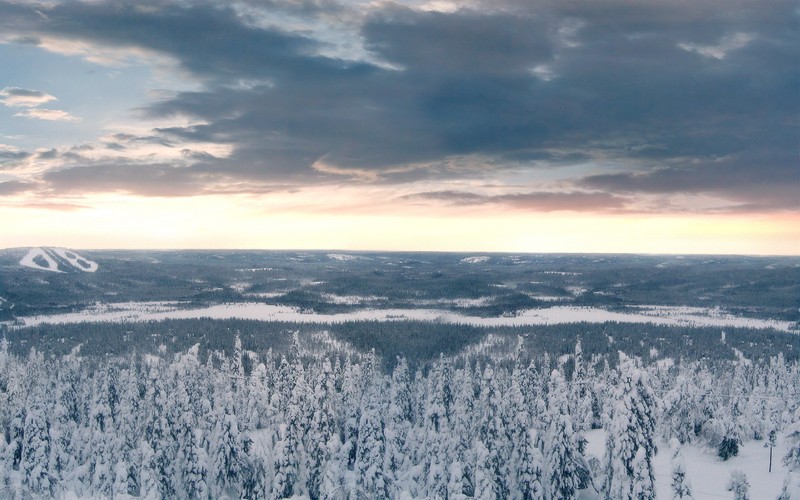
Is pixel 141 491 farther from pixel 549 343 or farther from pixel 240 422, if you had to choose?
pixel 549 343

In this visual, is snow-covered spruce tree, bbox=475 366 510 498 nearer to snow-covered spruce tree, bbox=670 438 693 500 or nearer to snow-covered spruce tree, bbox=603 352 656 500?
snow-covered spruce tree, bbox=603 352 656 500

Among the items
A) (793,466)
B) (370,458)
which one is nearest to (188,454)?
(370,458)

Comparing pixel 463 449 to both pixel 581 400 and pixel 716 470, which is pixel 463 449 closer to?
pixel 581 400

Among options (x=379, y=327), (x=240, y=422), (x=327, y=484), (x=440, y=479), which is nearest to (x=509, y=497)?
(x=440, y=479)

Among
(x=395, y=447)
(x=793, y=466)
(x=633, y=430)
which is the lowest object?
(x=395, y=447)

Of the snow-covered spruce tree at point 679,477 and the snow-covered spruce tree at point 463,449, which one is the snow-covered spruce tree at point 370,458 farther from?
the snow-covered spruce tree at point 679,477

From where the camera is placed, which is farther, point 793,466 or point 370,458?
point 370,458
